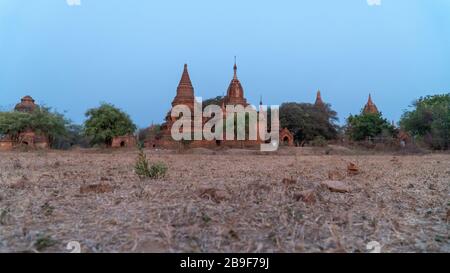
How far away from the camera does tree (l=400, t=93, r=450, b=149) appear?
23.2m

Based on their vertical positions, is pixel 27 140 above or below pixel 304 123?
below

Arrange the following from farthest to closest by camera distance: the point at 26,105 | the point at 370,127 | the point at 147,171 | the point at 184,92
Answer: the point at 26,105, the point at 184,92, the point at 370,127, the point at 147,171

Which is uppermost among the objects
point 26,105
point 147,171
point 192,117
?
point 26,105

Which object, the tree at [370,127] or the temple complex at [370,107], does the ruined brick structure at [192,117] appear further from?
→ the temple complex at [370,107]

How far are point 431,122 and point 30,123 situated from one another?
31214mm

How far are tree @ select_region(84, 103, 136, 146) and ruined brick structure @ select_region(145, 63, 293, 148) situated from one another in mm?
3372

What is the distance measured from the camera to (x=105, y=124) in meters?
26.2

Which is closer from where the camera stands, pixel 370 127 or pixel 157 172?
pixel 157 172

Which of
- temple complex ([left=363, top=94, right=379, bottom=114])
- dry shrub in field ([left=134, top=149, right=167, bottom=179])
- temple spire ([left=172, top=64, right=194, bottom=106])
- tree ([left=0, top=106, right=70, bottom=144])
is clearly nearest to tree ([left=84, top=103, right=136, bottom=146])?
tree ([left=0, top=106, right=70, bottom=144])

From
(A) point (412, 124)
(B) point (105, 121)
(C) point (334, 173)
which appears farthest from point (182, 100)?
(C) point (334, 173)

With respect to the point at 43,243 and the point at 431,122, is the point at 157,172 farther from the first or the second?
Result: the point at 431,122

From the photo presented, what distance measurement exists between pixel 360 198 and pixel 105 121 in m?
24.5

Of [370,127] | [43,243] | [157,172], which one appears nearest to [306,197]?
[43,243]
